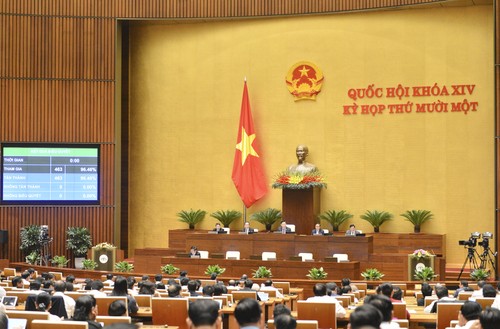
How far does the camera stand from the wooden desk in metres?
16.4

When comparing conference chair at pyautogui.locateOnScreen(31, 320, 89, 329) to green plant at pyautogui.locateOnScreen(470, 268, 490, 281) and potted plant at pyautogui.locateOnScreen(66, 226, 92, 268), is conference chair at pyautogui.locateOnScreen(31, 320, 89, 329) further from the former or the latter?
potted plant at pyautogui.locateOnScreen(66, 226, 92, 268)

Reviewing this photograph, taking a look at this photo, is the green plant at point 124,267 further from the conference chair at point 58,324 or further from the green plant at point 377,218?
the conference chair at point 58,324

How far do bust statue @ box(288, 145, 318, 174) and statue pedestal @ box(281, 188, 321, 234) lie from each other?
742 mm

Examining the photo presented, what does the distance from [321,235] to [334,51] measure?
5.19m

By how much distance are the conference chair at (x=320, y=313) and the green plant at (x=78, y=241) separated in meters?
12.6

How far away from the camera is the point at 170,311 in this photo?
29.4 feet

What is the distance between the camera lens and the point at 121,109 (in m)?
22.0

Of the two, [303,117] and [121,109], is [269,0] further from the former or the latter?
[121,109]

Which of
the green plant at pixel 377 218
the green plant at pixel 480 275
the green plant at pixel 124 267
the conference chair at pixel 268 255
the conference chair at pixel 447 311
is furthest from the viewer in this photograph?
the green plant at pixel 377 218

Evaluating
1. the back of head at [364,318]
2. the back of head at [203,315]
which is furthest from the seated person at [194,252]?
the back of head at [364,318]

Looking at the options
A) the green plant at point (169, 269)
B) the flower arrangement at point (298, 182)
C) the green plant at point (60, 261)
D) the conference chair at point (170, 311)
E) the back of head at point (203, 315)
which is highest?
the flower arrangement at point (298, 182)

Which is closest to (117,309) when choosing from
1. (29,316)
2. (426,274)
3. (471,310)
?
(29,316)

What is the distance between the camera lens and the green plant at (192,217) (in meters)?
21.2

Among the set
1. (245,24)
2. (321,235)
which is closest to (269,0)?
(245,24)
